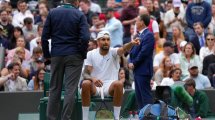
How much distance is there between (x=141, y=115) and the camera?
44.8 feet

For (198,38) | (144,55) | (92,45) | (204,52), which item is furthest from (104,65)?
(198,38)

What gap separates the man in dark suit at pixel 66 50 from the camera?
44.8 feet

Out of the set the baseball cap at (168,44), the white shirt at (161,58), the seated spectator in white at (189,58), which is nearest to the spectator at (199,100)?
the seated spectator in white at (189,58)

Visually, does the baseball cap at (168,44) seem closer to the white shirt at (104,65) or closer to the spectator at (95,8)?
the spectator at (95,8)

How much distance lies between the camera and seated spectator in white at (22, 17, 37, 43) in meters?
21.4

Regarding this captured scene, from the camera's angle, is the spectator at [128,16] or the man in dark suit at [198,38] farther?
the spectator at [128,16]

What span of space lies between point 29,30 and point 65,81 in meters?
8.13

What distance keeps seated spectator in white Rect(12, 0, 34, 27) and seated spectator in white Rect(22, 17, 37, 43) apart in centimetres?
52

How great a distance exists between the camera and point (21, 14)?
22.5m

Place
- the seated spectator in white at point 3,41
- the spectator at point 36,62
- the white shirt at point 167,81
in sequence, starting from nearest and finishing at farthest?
the white shirt at point 167,81 → the spectator at point 36,62 → the seated spectator in white at point 3,41

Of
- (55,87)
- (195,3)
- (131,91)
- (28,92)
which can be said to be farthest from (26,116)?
(195,3)

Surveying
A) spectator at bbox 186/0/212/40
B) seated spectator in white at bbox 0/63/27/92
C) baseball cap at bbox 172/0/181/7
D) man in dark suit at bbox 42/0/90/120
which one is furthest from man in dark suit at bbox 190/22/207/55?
man in dark suit at bbox 42/0/90/120

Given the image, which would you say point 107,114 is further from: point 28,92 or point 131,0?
point 131,0

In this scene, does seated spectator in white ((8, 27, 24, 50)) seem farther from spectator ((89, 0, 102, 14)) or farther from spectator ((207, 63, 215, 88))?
spectator ((207, 63, 215, 88))
